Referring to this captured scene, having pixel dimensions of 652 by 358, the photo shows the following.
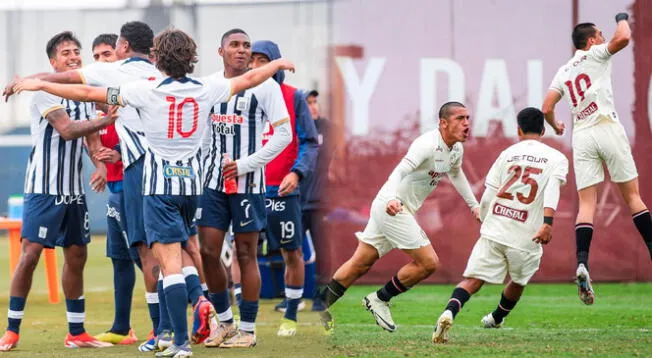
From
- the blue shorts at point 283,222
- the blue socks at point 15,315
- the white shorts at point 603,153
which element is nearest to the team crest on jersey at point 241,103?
the blue shorts at point 283,222

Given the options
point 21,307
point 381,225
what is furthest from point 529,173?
point 21,307

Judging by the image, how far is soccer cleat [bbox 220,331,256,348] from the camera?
7.80 m

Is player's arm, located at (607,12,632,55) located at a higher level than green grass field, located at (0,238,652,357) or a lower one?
higher

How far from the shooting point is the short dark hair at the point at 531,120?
26.9 ft

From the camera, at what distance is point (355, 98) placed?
1267 cm

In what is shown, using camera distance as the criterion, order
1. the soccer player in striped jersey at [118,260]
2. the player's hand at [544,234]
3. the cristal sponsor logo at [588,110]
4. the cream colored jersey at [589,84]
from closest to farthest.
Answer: the player's hand at [544,234] < the soccer player in striped jersey at [118,260] < the cream colored jersey at [589,84] < the cristal sponsor logo at [588,110]

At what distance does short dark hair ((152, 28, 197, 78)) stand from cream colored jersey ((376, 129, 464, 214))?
6.33 feet

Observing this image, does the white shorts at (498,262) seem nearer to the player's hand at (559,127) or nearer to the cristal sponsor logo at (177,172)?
the player's hand at (559,127)

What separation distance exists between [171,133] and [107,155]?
121cm

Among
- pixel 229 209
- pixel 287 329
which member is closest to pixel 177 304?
pixel 229 209

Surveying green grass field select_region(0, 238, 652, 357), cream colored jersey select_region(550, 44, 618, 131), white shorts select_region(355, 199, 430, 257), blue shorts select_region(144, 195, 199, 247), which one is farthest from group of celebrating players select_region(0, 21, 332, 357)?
cream colored jersey select_region(550, 44, 618, 131)

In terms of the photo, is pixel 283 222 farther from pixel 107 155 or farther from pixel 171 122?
pixel 171 122

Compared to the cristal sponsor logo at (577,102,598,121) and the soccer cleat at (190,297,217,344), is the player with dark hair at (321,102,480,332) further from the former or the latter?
the soccer cleat at (190,297,217,344)

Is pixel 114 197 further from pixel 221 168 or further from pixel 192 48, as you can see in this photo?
pixel 192 48
